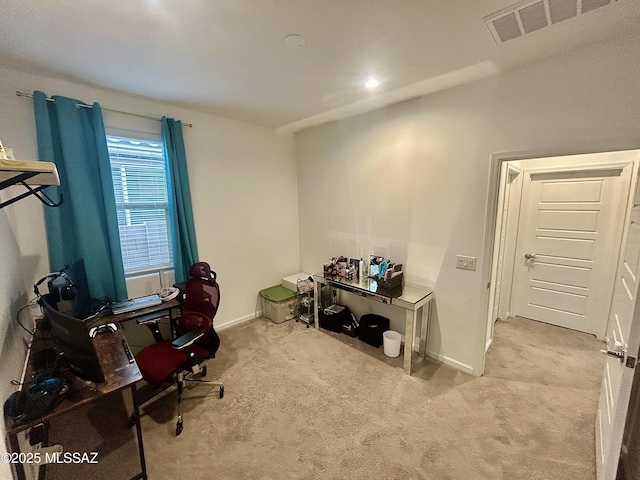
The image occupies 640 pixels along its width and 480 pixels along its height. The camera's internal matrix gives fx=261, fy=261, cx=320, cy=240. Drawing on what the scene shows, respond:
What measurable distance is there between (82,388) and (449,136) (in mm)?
3244

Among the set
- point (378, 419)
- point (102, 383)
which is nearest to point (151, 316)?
point (102, 383)

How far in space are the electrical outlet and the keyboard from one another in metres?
2.91

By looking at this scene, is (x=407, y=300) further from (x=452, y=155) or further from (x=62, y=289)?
(x=62, y=289)

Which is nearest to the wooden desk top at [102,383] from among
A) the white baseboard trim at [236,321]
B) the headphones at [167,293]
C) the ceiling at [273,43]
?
the headphones at [167,293]

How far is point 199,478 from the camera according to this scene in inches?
63.7

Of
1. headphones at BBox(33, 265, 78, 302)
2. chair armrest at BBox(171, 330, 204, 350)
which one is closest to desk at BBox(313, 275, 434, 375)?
chair armrest at BBox(171, 330, 204, 350)

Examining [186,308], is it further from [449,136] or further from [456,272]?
[449,136]

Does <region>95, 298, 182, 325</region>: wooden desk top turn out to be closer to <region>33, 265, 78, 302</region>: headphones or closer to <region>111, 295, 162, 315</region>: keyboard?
<region>111, 295, 162, 315</region>: keyboard

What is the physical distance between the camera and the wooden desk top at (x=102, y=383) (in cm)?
126

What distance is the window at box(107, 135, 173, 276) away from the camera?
263 centimetres

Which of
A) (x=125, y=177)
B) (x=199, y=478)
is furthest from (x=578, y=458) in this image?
(x=125, y=177)

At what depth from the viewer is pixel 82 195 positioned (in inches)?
90.9

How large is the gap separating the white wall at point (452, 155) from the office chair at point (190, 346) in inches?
73.2

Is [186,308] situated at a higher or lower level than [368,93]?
lower
